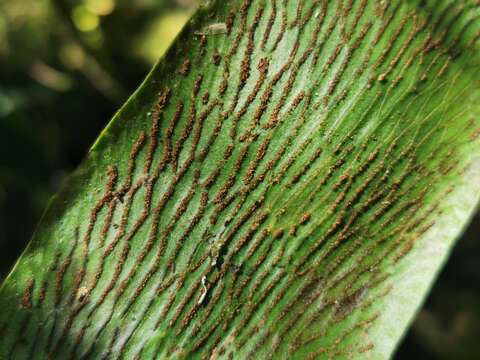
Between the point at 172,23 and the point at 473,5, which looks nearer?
the point at 473,5

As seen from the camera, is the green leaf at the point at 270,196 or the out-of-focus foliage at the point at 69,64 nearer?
the green leaf at the point at 270,196

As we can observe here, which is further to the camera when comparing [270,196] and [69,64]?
[69,64]

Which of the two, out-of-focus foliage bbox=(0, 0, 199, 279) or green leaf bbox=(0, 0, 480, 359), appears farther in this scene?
out-of-focus foliage bbox=(0, 0, 199, 279)

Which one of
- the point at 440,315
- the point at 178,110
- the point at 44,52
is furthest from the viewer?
the point at 44,52

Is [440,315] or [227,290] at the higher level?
[440,315]

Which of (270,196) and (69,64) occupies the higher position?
(69,64)

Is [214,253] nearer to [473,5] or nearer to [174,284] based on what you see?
[174,284]

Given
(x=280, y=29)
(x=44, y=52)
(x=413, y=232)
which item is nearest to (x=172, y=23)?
(x=44, y=52)

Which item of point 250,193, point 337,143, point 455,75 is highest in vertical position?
point 455,75
